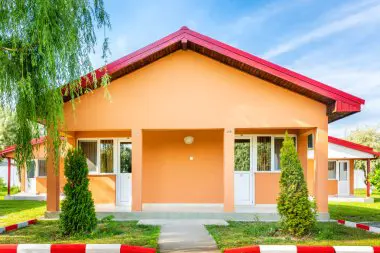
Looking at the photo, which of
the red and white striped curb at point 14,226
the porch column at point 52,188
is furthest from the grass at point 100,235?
the porch column at point 52,188

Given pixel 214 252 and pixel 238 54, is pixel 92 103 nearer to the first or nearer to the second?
pixel 238 54

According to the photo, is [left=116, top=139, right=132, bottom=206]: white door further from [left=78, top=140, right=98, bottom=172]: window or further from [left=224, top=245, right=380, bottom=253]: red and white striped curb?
[left=224, top=245, right=380, bottom=253]: red and white striped curb

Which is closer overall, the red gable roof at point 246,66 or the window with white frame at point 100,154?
the red gable roof at point 246,66

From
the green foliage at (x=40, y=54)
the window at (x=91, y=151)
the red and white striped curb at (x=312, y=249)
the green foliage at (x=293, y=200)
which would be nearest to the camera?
the red and white striped curb at (x=312, y=249)

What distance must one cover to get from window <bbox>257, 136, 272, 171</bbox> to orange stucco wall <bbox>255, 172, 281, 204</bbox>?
0.85 ft

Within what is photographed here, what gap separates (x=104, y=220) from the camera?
9.33 meters

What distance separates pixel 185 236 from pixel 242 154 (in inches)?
219

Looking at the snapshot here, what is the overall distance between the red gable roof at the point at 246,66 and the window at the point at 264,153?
2.93 metres

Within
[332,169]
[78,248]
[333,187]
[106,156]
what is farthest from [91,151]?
[332,169]

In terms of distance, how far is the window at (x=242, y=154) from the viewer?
12.9 m

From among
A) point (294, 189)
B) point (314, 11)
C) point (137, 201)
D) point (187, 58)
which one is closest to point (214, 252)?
point (294, 189)

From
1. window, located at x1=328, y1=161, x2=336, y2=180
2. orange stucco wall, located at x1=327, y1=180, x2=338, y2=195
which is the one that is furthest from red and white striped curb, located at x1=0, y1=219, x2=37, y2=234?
window, located at x1=328, y1=161, x2=336, y2=180

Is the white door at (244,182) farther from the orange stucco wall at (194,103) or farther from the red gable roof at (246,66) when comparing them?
the red gable roof at (246,66)

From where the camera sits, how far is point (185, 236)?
799cm
